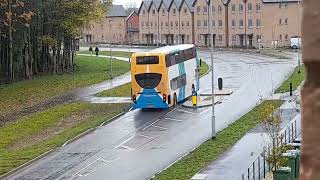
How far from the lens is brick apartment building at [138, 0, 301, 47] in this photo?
Result: 103000 millimetres

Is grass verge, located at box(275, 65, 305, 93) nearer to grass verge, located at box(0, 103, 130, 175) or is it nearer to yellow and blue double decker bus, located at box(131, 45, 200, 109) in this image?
yellow and blue double decker bus, located at box(131, 45, 200, 109)

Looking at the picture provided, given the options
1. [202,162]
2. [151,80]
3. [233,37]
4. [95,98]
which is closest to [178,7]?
[233,37]

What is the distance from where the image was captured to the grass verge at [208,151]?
22884 mm

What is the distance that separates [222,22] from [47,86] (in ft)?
198

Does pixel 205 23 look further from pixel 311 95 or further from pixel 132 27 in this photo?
pixel 311 95

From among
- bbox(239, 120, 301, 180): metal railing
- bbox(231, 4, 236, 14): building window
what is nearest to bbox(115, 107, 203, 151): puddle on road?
bbox(239, 120, 301, 180): metal railing

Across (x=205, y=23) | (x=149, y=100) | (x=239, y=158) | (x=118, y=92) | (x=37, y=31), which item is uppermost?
(x=205, y=23)

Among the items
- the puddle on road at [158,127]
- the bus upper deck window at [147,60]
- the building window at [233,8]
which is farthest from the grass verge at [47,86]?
the building window at [233,8]

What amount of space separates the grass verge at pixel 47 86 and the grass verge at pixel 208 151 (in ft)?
57.5

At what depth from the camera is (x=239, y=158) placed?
25.5m

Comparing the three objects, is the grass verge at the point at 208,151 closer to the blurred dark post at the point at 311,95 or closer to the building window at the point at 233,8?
the blurred dark post at the point at 311,95

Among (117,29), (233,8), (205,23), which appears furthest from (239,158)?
(117,29)

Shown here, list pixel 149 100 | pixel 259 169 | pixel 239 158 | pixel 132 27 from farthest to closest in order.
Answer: pixel 132 27 → pixel 149 100 → pixel 239 158 → pixel 259 169

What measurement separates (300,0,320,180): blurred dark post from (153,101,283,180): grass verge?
806 inches
